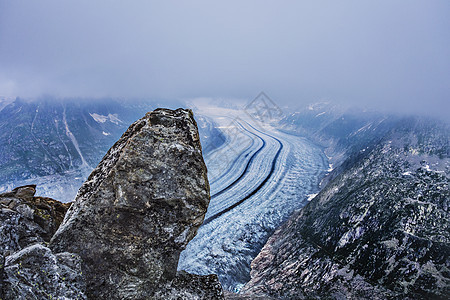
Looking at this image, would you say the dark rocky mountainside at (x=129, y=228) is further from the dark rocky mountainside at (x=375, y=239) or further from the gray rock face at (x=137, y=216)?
the dark rocky mountainside at (x=375, y=239)

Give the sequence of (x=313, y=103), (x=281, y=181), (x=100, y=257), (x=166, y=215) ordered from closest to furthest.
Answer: (x=100, y=257)
(x=166, y=215)
(x=281, y=181)
(x=313, y=103)

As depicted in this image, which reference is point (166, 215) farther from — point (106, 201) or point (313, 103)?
point (313, 103)

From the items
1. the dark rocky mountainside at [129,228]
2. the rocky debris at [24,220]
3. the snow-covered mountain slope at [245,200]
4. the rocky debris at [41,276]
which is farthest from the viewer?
the snow-covered mountain slope at [245,200]

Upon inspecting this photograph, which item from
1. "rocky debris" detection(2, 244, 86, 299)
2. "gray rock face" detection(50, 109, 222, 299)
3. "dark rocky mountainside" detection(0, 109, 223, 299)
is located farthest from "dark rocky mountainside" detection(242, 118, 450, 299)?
"rocky debris" detection(2, 244, 86, 299)

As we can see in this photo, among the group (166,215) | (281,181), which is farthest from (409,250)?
(281,181)

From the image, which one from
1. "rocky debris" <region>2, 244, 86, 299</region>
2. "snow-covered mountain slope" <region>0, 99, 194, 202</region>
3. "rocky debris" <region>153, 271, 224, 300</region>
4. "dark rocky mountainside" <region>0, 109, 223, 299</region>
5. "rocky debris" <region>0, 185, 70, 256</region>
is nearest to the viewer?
"rocky debris" <region>2, 244, 86, 299</region>

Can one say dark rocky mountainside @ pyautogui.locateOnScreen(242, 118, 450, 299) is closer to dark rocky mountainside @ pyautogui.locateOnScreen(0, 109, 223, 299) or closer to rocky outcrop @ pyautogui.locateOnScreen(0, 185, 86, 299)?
dark rocky mountainside @ pyautogui.locateOnScreen(0, 109, 223, 299)

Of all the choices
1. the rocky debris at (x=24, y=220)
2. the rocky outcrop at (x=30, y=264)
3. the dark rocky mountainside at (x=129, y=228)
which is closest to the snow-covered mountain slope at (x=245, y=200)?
the dark rocky mountainside at (x=129, y=228)
